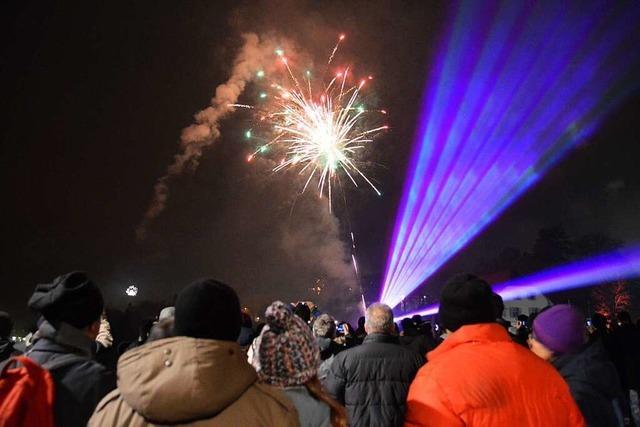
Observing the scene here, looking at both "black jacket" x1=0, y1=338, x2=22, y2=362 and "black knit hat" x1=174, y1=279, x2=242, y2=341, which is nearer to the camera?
"black knit hat" x1=174, y1=279, x2=242, y2=341

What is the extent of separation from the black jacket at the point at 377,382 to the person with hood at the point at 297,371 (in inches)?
91.4

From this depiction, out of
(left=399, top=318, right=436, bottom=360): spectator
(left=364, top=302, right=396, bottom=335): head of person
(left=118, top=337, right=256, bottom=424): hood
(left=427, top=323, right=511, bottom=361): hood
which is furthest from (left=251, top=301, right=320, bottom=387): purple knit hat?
(left=399, top=318, right=436, bottom=360): spectator

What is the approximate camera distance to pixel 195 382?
6.44ft

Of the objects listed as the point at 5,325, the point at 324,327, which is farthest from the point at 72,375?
the point at 324,327

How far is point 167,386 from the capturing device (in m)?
1.96

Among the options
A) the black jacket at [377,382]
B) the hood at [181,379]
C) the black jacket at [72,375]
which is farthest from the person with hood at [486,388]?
the black jacket at [377,382]

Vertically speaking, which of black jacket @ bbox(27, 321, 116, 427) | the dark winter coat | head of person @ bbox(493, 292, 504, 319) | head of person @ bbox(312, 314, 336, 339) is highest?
head of person @ bbox(312, 314, 336, 339)

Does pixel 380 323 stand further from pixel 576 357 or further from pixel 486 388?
pixel 486 388

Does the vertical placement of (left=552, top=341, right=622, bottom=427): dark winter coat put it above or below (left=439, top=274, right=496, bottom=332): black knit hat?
below

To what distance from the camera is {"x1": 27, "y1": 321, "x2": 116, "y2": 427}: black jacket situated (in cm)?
265

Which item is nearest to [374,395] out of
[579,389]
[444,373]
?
[579,389]

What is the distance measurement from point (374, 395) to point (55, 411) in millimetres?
3026

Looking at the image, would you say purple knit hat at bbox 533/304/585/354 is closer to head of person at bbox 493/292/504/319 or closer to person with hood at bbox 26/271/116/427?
head of person at bbox 493/292/504/319

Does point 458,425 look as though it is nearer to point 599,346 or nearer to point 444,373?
point 444,373
